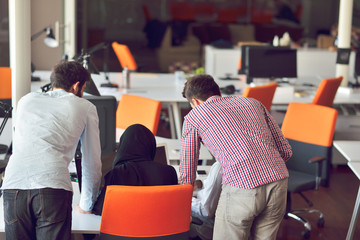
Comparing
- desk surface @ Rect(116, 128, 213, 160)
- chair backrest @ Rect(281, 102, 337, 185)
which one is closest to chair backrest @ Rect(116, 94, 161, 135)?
desk surface @ Rect(116, 128, 213, 160)

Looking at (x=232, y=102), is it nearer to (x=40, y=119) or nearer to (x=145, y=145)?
(x=145, y=145)

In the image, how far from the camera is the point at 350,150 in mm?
4391

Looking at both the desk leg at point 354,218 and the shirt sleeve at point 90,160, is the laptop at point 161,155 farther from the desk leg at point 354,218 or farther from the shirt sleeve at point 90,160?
the desk leg at point 354,218

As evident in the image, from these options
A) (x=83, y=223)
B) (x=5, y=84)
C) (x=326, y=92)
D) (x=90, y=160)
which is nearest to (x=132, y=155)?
(x=90, y=160)

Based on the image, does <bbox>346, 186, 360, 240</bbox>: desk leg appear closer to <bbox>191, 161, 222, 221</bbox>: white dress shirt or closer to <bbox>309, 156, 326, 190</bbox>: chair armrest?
<bbox>309, 156, 326, 190</bbox>: chair armrest

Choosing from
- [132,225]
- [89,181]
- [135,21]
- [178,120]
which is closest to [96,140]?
[89,181]

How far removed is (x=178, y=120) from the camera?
21.3 feet

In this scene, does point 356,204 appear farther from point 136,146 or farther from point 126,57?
point 126,57

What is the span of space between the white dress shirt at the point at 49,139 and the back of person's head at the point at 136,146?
0.86ft

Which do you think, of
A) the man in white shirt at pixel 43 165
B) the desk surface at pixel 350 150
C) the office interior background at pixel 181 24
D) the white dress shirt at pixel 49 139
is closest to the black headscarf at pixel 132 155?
the white dress shirt at pixel 49 139

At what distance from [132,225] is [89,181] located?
1.27 feet

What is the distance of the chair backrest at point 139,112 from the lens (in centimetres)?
504

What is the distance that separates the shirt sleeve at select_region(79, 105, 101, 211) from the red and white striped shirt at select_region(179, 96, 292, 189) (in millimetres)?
452

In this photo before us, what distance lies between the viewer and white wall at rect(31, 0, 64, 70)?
955 cm
